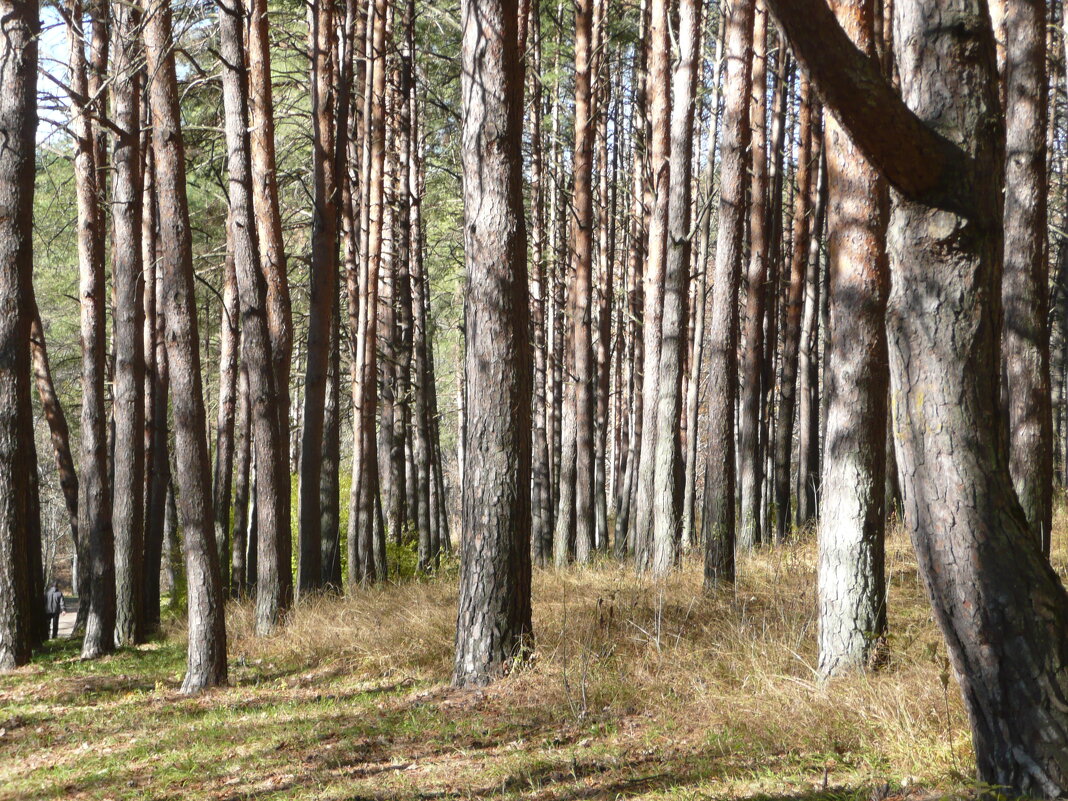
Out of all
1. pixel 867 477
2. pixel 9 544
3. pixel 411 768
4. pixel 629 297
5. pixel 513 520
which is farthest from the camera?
pixel 629 297

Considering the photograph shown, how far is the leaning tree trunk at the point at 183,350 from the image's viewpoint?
7.32 metres

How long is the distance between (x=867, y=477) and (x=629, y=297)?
14821mm

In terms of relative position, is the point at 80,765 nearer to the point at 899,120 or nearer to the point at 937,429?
the point at 937,429

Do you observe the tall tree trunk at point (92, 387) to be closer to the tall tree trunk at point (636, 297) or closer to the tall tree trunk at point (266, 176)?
the tall tree trunk at point (266, 176)

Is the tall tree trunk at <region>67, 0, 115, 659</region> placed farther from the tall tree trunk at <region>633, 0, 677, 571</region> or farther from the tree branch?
the tree branch

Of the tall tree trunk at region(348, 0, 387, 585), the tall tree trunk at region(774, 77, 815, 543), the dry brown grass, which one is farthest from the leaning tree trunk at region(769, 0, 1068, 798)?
the tall tree trunk at region(774, 77, 815, 543)

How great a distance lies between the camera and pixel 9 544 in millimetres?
9094

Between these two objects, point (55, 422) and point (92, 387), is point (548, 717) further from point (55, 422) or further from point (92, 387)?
point (55, 422)

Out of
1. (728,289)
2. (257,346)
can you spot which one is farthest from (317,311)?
(728,289)

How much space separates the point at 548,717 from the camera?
5637 mm

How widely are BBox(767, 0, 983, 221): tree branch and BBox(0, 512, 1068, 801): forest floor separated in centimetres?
200

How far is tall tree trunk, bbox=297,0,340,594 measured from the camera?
11.0 m

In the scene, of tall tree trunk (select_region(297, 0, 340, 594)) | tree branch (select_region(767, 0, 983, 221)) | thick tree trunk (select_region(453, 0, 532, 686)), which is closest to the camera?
tree branch (select_region(767, 0, 983, 221))

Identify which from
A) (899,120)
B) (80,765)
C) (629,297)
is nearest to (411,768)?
(80,765)
